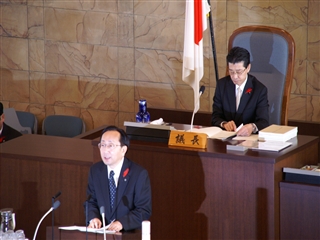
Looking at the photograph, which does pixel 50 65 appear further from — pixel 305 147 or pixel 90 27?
pixel 305 147

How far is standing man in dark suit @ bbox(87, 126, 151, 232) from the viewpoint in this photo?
4.41 m

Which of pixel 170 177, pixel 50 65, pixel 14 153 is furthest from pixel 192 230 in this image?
pixel 50 65

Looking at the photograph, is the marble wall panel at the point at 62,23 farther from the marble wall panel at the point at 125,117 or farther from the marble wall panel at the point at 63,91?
the marble wall panel at the point at 125,117

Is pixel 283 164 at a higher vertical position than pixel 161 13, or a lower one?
lower

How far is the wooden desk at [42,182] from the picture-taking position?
5.94m

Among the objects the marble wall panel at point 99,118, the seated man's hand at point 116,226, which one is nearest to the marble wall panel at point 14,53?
the marble wall panel at point 99,118

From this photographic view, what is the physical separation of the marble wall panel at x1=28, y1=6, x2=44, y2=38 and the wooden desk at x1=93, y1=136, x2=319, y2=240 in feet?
14.8

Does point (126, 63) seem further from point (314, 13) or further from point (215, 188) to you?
point (215, 188)

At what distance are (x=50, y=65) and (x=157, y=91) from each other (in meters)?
1.60

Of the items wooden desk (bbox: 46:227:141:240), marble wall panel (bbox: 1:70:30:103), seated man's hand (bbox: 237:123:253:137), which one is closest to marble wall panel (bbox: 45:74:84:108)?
marble wall panel (bbox: 1:70:30:103)

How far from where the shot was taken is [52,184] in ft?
19.7

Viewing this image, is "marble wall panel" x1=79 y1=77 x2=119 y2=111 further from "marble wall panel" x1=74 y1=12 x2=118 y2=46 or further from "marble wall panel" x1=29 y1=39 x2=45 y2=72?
"marble wall panel" x1=29 y1=39 x2=45 y2=72

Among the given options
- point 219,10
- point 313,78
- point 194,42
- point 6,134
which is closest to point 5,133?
point 6,134

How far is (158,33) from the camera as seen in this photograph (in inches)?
346
